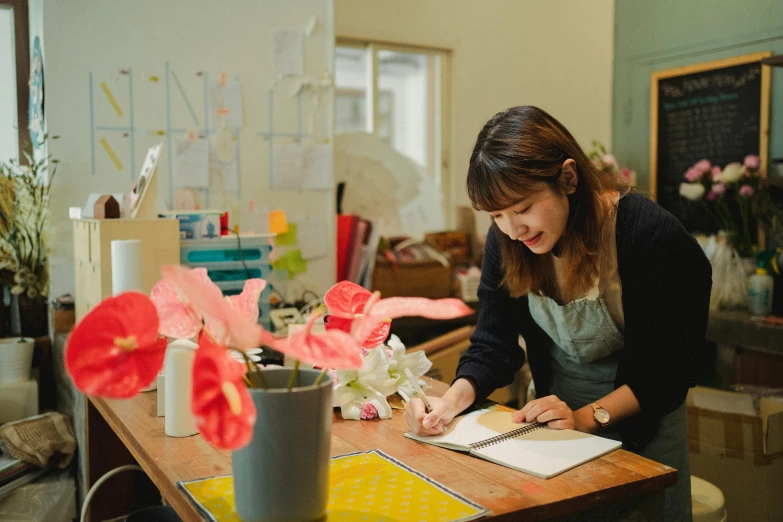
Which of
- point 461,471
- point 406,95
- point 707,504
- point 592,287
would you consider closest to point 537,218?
point 592,287

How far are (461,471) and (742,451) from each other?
1609 millimetres

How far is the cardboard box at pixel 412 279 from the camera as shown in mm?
3230

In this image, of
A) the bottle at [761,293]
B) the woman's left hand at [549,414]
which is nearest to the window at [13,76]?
the woman's left hand at [549,414]

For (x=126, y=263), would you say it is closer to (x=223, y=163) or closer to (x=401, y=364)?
(x=401, y=364)

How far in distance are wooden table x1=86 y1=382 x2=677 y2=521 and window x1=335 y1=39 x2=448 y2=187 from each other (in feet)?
8.44

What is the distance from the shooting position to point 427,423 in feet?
4.20

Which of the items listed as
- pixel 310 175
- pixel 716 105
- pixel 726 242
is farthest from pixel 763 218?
pixel 310 175

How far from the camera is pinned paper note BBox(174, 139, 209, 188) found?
268 cm

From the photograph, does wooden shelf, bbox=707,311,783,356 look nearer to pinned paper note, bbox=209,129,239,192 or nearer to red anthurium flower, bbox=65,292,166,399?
pinned paper note, bbox=209,129,239,192

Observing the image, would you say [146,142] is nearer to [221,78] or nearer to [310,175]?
[221,78]

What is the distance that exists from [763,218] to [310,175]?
2167 mm

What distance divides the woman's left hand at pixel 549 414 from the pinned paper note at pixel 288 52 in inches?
76.9

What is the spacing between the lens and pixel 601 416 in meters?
1.45

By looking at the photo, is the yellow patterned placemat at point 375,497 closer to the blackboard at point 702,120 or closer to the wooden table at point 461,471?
the wooden table at point 461,471
